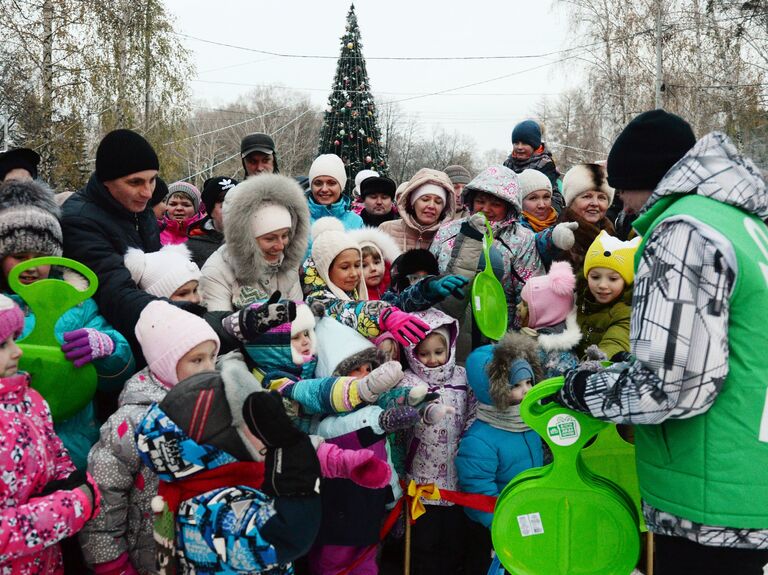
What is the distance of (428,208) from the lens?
431cm

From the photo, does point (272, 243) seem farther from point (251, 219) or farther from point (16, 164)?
point (16, 164)

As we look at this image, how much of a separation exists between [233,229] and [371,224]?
2611 millimetres

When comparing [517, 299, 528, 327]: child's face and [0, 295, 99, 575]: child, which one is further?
[517, 299, 528, 327]: child's face

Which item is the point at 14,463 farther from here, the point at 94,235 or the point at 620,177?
the point at 620,177

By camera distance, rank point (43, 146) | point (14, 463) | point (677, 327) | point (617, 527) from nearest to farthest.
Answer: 1. point (677, 327)
2. point (14, 463)
3. point (617, 527)
4. point (43, 146)

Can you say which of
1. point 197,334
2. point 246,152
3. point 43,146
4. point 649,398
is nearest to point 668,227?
point 649,398

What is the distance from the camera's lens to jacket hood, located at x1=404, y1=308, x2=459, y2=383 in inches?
130

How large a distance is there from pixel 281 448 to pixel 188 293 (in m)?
1.46

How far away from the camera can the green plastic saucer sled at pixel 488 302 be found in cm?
348

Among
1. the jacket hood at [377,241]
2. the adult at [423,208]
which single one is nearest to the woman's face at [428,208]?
the adult at [423,208]

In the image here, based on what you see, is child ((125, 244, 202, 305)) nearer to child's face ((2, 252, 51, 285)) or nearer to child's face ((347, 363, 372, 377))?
child's face ((2, 252, 51, 285))

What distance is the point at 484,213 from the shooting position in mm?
4098

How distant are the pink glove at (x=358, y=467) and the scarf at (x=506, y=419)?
1217 mm

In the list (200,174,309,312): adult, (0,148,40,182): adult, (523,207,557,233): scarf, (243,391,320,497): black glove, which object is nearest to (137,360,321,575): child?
(243,391,320,497): black glove
